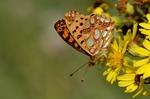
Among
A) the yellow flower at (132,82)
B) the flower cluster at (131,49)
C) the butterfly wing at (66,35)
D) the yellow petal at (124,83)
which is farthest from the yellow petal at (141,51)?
the butterfly wing at (66,35)

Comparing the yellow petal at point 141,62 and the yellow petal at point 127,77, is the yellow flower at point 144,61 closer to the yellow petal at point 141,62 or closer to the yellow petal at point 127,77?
the yellow petal at point 141,62

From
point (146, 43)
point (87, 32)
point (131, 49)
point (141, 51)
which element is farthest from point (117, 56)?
point (146, 43)

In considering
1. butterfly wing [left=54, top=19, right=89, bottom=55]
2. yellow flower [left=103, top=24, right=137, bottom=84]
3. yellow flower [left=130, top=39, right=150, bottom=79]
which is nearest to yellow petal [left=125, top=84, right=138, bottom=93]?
yellow flower [left=103, top=24, right=137, bottom=84]

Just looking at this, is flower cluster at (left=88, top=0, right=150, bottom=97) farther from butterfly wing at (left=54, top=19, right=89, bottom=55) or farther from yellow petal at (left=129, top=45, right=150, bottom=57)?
butterfly wing at (left=54, top=19, right=89, bottom=55)

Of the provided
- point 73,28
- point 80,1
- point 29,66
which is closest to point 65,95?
point 29,66

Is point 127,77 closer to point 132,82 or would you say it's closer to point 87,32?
point 132,82

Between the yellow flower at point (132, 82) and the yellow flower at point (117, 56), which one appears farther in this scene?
the yellow flower at point (117, 56)

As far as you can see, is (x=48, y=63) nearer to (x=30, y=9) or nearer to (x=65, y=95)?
(x=65, y=95)

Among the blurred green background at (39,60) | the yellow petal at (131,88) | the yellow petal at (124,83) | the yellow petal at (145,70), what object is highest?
the yellow petal at (145,70)
